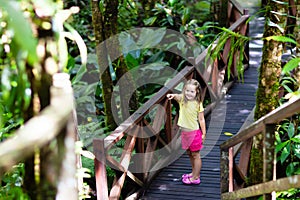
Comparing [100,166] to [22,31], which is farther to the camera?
[100,166]

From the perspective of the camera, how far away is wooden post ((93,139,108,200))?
14.2 ft

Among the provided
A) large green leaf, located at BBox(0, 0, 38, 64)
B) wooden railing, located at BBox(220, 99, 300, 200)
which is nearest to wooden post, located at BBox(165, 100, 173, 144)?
wooden railing, located at BBox(220, 99, 300, 200)

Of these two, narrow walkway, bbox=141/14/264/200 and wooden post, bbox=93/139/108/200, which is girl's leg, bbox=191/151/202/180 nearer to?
narrow walkway, bbox=141/14/264/200

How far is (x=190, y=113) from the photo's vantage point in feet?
17.0

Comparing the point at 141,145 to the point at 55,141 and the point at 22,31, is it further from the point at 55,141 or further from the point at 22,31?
the point at 22,31

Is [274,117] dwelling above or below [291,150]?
above

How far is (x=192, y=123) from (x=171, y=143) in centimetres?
79

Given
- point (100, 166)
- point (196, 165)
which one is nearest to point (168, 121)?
point (196, 165)

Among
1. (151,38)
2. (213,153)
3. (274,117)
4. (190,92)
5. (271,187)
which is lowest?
(213,153)

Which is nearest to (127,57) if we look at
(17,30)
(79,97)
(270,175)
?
(79,97)

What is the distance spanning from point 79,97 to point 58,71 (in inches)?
250

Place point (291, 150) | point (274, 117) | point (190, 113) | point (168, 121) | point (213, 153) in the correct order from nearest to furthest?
point (274, 117) → point (291, 150) → point (190, 113) → point (168, 121) → point (213, 153)

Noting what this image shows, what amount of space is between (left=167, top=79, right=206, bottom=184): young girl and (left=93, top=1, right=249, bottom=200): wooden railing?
32 centimetres

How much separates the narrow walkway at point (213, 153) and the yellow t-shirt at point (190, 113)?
597 millimetres
